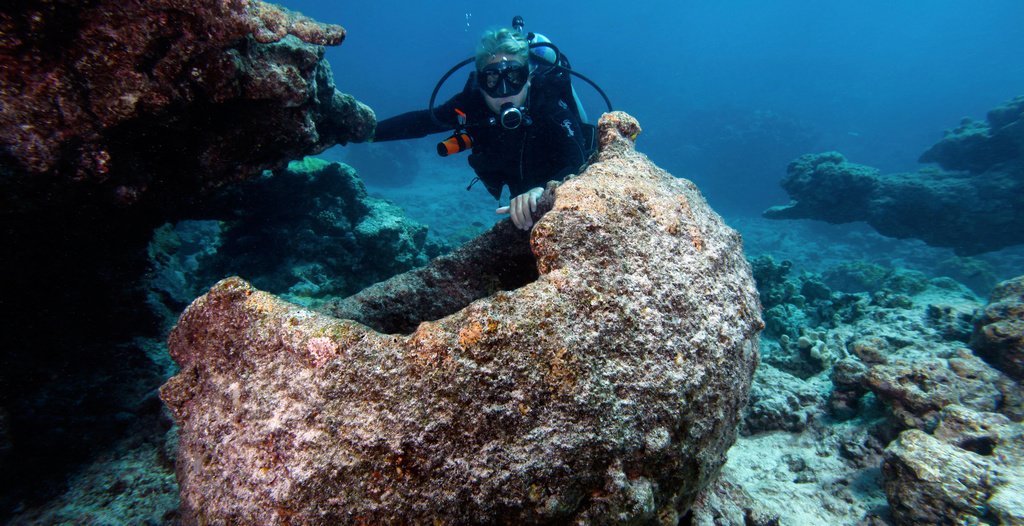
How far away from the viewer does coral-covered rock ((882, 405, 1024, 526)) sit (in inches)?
82.0

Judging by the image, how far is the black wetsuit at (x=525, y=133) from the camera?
536cm

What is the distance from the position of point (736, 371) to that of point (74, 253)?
174 inches

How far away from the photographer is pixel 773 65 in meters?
62.2

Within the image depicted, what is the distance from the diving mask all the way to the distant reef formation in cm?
1349

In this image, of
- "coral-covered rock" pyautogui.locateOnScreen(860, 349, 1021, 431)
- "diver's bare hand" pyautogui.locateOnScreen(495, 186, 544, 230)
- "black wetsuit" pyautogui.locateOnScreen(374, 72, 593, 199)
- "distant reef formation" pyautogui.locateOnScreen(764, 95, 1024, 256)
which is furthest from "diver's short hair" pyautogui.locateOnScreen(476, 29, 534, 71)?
"distant reef formation" pyautogui.locateOnScreen(764, 95, 1024, 256)

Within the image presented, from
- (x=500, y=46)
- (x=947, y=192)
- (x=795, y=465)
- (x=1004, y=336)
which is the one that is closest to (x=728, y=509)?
(x=795, y=465)

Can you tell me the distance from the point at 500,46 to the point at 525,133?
1339 millimetres

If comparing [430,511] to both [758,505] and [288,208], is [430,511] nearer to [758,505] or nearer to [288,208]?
[758,505]

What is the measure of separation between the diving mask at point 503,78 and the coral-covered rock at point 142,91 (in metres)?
2.90

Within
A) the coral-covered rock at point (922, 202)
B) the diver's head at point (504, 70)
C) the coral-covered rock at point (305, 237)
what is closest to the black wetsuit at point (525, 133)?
the diver's head at point (504, 70)

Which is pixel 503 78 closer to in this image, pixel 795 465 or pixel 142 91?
pixel 142 91

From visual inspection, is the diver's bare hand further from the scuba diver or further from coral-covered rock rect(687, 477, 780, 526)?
the scuba diver

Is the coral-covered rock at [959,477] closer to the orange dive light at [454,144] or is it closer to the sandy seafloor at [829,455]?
the sandy seafloor at [829,455]

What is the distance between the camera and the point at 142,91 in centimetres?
207
